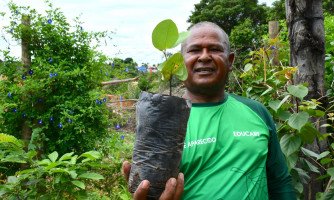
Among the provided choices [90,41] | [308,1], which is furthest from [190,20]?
[308,1]

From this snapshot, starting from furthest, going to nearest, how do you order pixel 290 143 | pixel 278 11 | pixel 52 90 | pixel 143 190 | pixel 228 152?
pixel 278 11 < pixel 52 90 < pixel 290 143 < pixel 228 152 < pixel 143 190

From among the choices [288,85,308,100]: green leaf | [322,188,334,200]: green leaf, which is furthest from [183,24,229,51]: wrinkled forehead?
[322,188,334,200]: green leaf

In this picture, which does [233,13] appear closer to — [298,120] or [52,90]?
[52,90]

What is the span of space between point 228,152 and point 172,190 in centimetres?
32

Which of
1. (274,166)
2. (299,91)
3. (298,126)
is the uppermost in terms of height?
(299,91)

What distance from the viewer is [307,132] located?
2133mm

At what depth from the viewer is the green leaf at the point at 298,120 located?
6.66ft

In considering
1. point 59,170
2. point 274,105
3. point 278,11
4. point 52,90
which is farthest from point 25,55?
point 278,11

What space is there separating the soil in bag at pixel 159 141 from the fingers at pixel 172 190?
2 cm

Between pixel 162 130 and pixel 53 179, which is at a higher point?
pixel 162 130

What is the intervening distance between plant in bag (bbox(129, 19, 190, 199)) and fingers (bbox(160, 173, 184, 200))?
0.07ft

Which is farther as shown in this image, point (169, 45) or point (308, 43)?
point (308, 43)

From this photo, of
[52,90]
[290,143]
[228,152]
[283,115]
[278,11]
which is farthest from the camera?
[278,11]

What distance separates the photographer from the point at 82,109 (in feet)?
14.6
